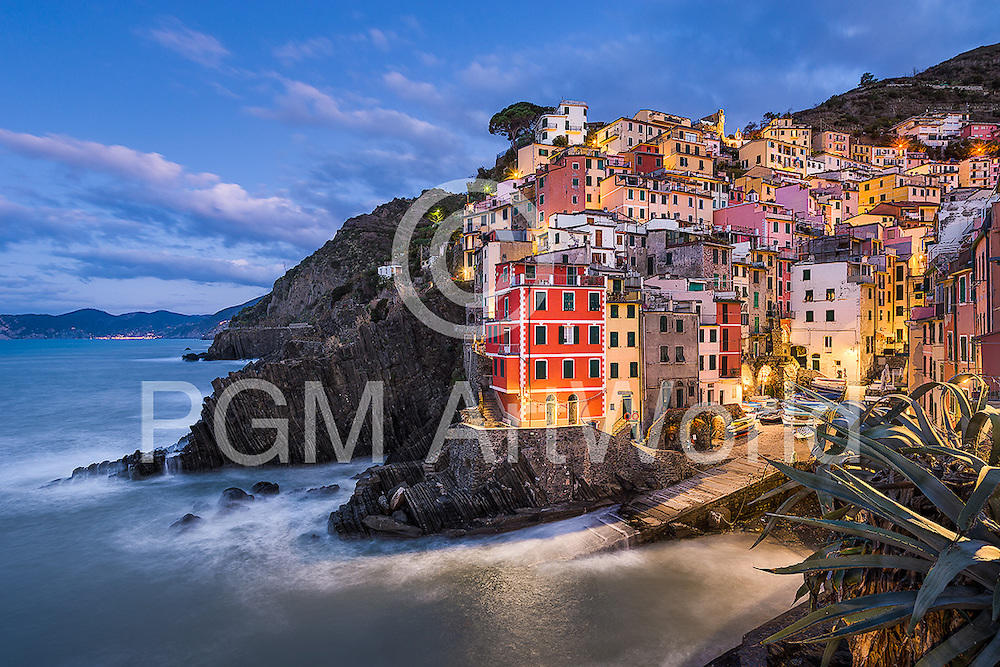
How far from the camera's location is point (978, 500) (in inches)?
159

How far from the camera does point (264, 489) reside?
3425cm

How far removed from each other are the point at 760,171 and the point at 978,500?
7672 centimetres

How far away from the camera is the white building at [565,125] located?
78312mm

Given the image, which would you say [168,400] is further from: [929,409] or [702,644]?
[929,409]

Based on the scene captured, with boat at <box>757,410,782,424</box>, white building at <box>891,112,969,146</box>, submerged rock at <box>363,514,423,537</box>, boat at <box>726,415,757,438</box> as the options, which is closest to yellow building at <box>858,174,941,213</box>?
white building at <box>891,112,969,146</box>

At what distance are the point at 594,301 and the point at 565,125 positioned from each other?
5469 centimetres

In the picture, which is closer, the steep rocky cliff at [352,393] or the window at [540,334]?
the window at [540,334]

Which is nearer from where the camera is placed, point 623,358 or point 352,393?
point 623,358

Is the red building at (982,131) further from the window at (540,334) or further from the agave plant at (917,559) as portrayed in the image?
the agave plant at (917,559)

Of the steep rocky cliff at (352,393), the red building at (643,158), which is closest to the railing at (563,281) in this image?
the steep rocky cliff at (352,393)

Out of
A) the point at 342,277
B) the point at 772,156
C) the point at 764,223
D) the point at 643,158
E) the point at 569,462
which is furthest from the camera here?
the point at 342,277

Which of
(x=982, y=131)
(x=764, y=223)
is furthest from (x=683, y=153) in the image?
(x=982, y=131)

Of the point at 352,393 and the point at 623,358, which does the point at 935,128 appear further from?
the point at 352,393

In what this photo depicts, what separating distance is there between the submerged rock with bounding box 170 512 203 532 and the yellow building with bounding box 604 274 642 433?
940 inches
